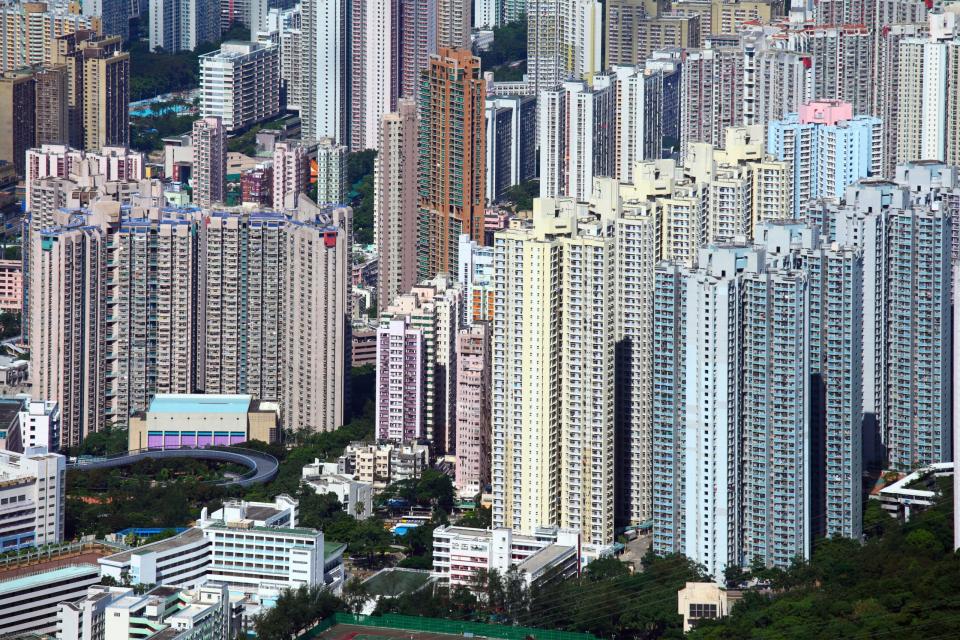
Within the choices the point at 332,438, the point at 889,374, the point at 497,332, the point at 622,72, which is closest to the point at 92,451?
the point at 332,438

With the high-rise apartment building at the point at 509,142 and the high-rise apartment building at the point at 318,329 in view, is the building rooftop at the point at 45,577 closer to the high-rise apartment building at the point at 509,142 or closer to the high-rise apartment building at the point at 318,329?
the high-rise apartment building at the point at 318,329

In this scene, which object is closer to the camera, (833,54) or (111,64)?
(833,54)

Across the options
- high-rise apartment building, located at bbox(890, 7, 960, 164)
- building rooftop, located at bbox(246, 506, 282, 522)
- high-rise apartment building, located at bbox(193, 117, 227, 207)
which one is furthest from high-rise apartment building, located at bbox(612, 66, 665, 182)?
building rooftop, located at bbox(246, 506, 282, 522)

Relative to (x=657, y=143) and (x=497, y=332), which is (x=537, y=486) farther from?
(x=657, y=143)

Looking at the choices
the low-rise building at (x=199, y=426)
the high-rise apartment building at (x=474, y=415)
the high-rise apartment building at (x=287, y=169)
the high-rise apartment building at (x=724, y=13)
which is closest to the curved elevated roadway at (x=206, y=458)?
the low-rise building at (x=199, y=426)

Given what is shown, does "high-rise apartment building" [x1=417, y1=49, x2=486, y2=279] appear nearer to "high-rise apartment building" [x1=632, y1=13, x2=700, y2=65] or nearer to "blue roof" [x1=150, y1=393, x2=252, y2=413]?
"blue roof" [x1=150, y1=393, x2=252, y2=413]
